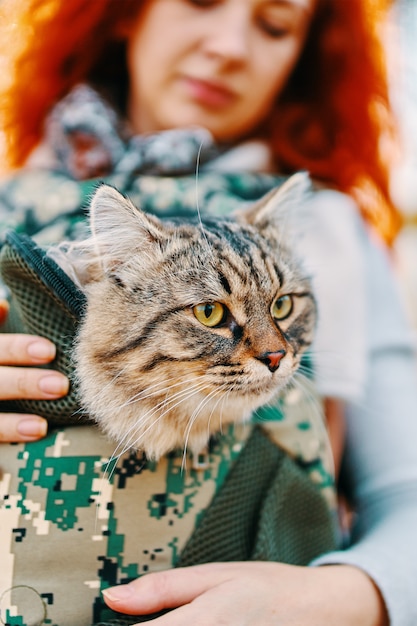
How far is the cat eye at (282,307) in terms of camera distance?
91 centimetres

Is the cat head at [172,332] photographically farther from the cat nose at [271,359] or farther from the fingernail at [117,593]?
the fingernail at [117,593]

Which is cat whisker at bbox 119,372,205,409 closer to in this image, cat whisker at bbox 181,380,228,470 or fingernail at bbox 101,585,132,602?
cat whisker at bbox 181,380,228,470

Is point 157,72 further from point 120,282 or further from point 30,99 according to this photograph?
point 120,282

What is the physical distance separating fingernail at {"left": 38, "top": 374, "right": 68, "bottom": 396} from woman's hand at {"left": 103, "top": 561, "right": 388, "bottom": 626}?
12.8 inches

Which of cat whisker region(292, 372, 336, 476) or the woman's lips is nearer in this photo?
cat whisker region(292, 372, 336, 476)

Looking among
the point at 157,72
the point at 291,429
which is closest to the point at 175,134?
the point at 157,72

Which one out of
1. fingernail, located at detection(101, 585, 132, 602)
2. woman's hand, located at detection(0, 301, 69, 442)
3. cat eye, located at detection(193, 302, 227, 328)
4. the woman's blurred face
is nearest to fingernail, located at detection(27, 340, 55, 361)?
woman's hand, located at detection(0, 301, 69, 442)

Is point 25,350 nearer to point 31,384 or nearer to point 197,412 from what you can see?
point 31,384

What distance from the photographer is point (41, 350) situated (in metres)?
0.82

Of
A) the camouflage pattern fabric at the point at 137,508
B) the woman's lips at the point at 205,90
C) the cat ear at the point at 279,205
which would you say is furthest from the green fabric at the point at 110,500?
the woman's lips at the point at 205,90

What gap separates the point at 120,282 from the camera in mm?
849

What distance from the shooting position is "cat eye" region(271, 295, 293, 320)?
915 millimetres

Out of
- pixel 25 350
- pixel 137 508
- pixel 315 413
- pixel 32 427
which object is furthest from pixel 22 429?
pixel 315 413

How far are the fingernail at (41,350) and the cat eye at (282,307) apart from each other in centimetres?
41
